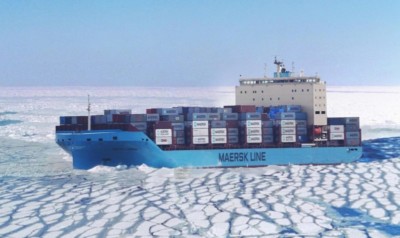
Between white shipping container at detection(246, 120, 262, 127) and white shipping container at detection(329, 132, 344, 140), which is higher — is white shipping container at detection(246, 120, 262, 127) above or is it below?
above

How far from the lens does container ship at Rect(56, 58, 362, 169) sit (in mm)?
17188

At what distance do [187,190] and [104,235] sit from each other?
4650 mm

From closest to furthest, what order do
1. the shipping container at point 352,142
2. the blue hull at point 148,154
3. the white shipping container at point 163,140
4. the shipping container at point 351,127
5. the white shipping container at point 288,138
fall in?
1. the blue hull at point 148,154
2. the white shipping container at point 163,140
3. the white shipping container at point 288,138
4. the shipping container at point 352,142
5. the shipping container at point 351,127

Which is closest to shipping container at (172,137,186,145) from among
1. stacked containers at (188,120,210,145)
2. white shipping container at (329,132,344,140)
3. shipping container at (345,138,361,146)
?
stacked containers at (188,120,210,145)

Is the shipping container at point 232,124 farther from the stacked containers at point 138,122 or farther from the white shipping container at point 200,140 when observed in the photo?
the stacked containers at point 138,122

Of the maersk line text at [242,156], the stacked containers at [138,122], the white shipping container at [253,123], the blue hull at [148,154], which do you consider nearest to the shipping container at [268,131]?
the white shipping container at [253,123]

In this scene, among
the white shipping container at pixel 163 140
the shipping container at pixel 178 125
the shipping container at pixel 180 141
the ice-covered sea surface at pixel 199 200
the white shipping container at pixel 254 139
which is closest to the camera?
the ice-covered sea surface at pixel 199 200

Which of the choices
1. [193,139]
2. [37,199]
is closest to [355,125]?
[193,139]

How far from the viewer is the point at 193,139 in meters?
18.3

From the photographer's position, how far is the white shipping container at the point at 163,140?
1780cm

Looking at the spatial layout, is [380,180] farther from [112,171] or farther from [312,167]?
[112,171]

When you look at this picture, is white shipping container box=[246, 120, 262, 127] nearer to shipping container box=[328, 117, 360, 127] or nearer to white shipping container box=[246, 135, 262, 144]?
white shipping container box=[246, 135, 262, 144]

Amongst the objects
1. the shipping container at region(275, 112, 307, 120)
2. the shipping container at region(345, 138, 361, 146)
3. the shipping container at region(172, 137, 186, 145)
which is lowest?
the shipping container at region(345, 138, 361, 146)

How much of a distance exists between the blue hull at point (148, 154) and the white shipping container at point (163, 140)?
1.46 feet
